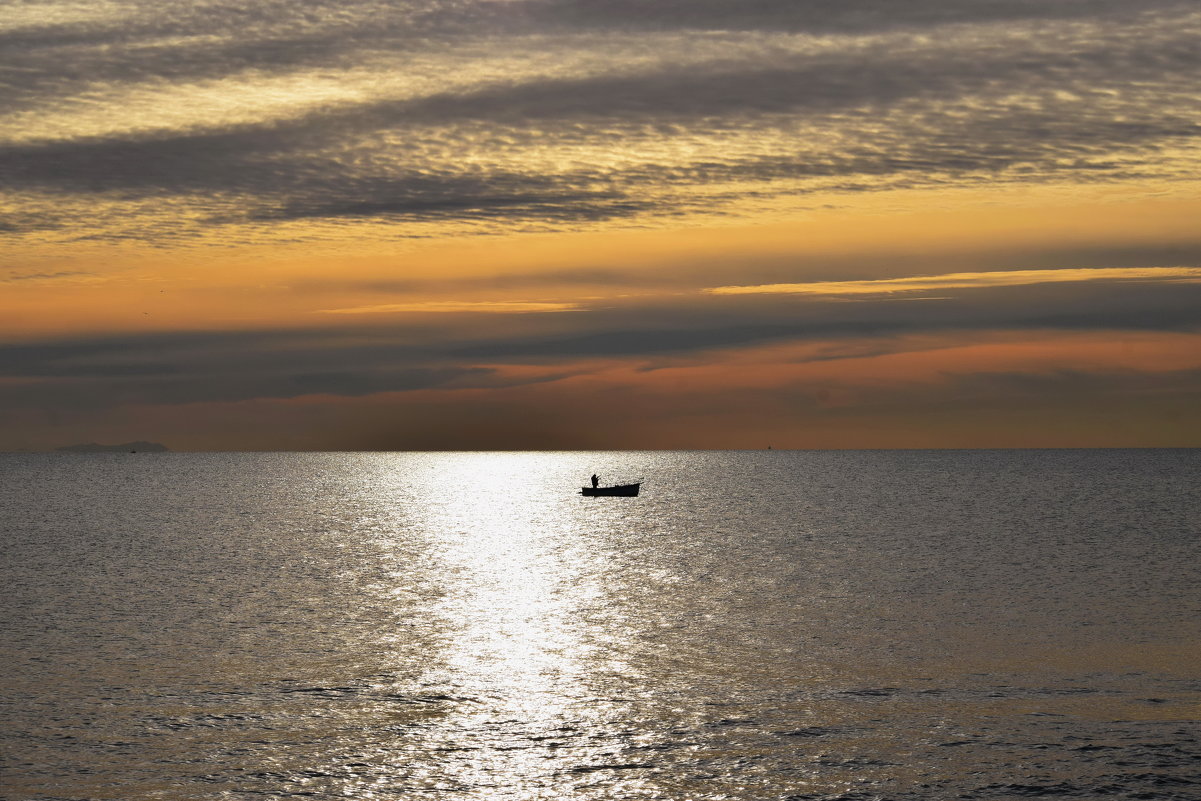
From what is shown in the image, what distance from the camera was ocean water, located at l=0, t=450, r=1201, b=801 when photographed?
29.9 m

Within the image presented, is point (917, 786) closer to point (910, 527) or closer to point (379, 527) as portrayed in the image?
point (910, 527)

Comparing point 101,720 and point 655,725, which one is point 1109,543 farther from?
point 101,720

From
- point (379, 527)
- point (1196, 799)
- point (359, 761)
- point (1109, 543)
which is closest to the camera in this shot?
point (1196, 799)

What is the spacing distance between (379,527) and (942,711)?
10301 cm

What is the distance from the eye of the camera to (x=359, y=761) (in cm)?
3117

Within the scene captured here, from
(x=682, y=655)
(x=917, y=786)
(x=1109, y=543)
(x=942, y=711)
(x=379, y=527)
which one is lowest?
(x=379, y=527)

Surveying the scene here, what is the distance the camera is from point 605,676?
4150 cm

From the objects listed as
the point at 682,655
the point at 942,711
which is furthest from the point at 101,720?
the point at 942,711

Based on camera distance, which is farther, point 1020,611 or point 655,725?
point 1020,611

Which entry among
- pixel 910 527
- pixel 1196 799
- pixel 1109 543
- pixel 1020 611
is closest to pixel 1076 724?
pixel 1196 799

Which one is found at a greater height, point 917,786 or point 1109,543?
point 917,786

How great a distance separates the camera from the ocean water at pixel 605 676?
29.9m

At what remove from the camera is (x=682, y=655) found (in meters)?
45.7

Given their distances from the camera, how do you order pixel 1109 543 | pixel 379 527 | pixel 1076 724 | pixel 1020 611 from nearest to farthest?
1. pixel 1076 724
2. pixel 1020 611
3. pixel 1109 543
4. pixel 379 527
